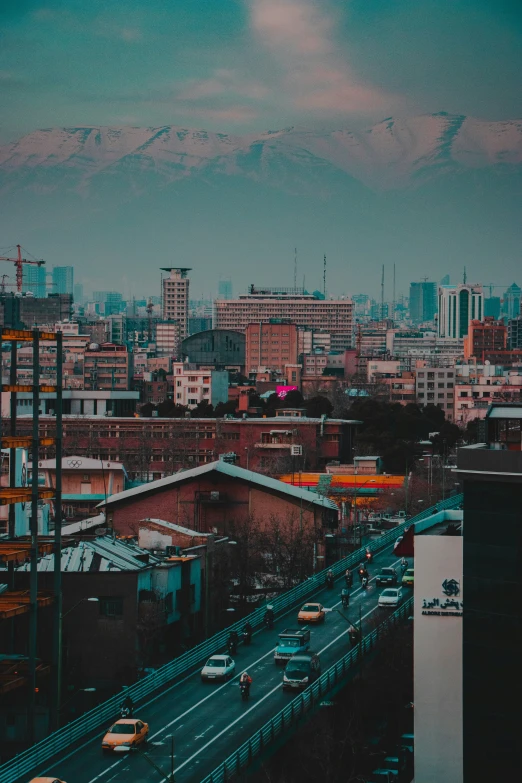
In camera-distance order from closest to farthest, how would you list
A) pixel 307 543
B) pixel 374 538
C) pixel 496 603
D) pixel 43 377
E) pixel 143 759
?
pixel 496 603
pixel 143 759
pixel 307 543
pixel 374 538
pixel 43 377

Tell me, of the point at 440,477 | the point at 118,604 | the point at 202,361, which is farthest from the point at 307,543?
the point at 202,361

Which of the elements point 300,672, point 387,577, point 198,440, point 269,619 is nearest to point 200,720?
point 300,672

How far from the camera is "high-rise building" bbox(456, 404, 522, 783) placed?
16.9m

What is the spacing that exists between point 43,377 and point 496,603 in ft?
362

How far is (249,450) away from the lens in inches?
2608

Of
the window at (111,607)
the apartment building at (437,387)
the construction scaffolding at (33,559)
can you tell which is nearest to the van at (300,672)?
the construction scaffolding at (33,559)

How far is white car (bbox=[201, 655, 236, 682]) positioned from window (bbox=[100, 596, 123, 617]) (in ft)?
11.4

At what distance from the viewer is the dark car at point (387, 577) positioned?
1244 inches

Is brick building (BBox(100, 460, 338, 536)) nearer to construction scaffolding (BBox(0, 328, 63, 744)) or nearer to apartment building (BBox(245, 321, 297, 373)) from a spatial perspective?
construction scaffolding (BBox(0, 328, 63, 744))

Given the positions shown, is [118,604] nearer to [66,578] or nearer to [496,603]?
[66,578]

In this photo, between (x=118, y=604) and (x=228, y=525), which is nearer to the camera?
(x=118, y=604)

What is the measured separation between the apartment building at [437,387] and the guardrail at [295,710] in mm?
78234

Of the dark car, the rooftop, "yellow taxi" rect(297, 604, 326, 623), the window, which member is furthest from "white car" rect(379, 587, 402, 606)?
the rooftop

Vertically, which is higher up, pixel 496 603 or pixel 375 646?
pixel 496 603
